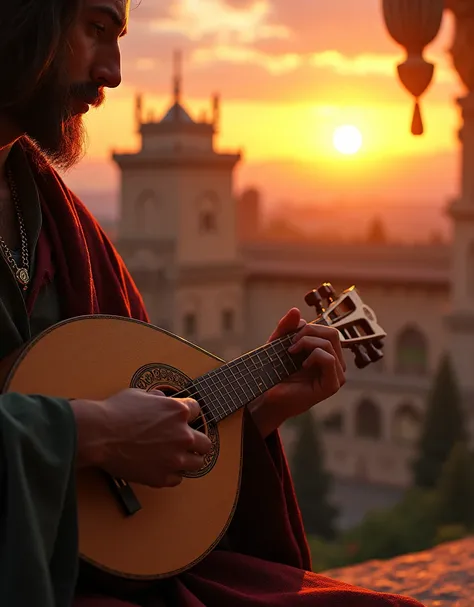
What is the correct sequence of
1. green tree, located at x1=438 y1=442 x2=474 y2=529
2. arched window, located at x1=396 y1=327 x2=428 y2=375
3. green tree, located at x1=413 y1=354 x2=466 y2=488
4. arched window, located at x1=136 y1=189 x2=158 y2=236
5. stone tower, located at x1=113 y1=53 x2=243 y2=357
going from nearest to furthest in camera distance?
green tree, located at x1=438 y1=442 x2=474 y2=529 < green tree, located at x1=413 y1=354 x2=466 y2=488 < arched window, located at x1=396 y1=327 x2=428 y2=375 < stone tower, located at x1=113 y1=53 x2=243 y2=357 < arched window, located at x1=136 y1=189 x2=158 y2=236

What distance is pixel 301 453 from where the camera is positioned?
16812 millimetres

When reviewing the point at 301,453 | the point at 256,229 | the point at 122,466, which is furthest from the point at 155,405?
the point at 256,229

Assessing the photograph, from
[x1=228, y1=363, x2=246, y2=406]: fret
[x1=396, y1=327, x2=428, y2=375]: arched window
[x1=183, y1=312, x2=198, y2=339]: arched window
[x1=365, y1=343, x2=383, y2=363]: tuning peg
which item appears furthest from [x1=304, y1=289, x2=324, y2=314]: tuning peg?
[x1=183, y1=312, x2=198, y2=339]: arched window

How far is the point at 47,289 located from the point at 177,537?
41 cm

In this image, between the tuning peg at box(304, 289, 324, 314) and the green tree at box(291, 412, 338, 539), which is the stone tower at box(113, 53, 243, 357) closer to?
the green tree at box(291, 412, 338, 539)

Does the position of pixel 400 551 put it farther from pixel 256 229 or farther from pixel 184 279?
pixel 256 229

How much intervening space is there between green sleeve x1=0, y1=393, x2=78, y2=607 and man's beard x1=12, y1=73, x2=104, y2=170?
1.34ft

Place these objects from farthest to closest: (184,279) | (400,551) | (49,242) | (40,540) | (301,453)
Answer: (184,279) < (301,453) < (400,551) < (49,242) < (40,540)

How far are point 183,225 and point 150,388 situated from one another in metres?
32.1

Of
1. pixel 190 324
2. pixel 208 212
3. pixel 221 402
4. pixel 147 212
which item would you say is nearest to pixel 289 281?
pixel 190 324

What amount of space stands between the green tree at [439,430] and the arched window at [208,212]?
653 inches

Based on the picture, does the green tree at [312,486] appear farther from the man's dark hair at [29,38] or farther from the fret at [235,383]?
the man's dark hair at [29,38]

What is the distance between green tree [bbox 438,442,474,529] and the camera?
14.2 meters

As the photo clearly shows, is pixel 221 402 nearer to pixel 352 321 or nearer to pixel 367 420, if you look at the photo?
pixel 352 321
